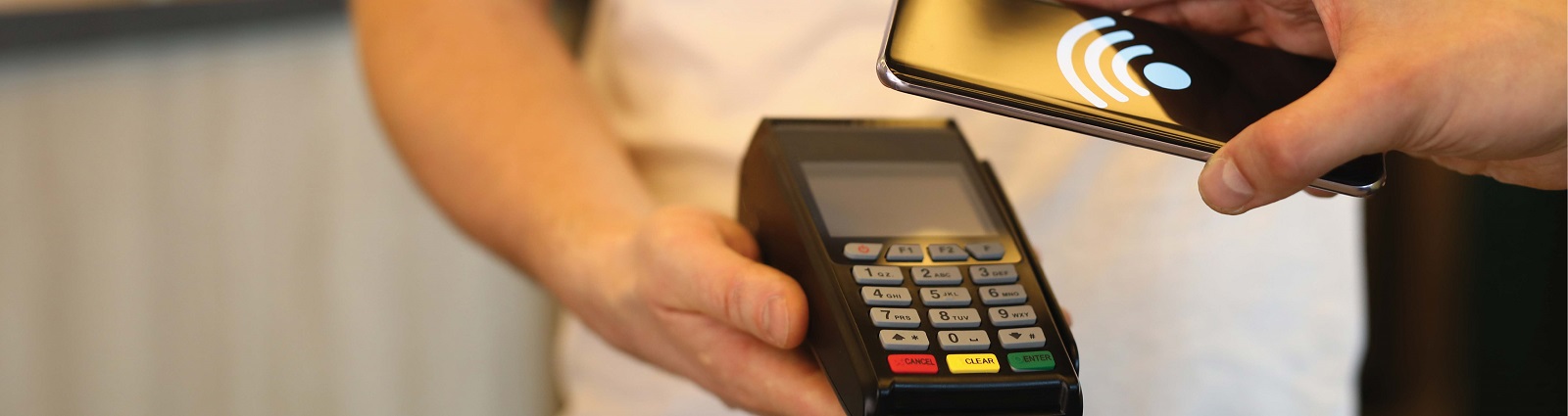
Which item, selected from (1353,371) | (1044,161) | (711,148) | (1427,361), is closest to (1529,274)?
(1427,361)

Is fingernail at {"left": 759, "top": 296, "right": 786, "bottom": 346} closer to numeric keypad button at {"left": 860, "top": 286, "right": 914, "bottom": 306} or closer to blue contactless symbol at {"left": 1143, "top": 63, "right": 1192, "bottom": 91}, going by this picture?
numeric keypad button at {"left": 860, "top": 286, "right": 914, "bottom": 306}

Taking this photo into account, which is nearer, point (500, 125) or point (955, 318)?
point (955, 318)

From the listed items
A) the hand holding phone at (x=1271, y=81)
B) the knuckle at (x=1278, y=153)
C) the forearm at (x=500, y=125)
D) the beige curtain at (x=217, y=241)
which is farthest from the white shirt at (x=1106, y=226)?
the beige curtain at (x=217, y=241)

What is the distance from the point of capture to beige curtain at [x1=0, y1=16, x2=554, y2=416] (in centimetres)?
75

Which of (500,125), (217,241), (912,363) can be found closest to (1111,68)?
(912,363)

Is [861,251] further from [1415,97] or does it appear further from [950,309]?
[1415,97]

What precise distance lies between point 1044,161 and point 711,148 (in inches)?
6.0

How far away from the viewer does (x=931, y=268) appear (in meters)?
0.39

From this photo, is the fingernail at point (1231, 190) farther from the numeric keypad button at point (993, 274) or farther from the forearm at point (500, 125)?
the forearm at point (500, 125)

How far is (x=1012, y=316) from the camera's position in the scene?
1.22 ft

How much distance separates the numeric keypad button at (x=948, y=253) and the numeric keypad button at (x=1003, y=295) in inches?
0.7

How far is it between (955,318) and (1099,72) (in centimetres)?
9

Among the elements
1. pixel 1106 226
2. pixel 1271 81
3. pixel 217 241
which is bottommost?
pixel 217 241

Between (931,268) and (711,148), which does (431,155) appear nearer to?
(711,148)
